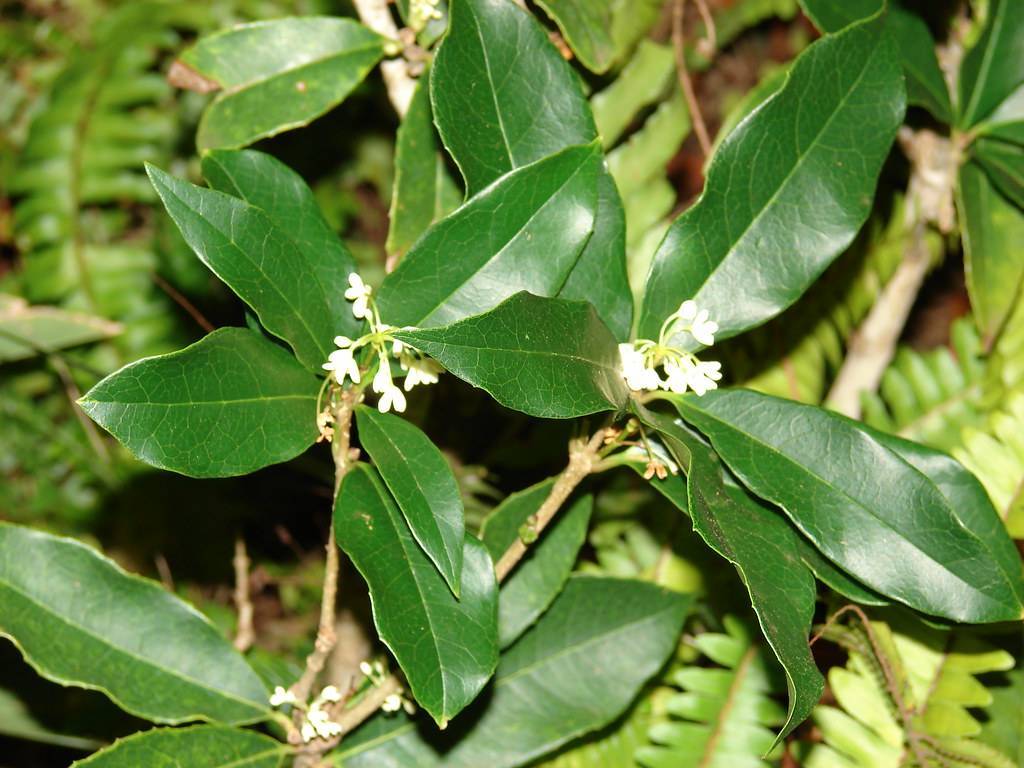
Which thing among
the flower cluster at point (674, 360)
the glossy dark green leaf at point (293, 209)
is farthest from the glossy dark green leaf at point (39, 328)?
the flower cluster at point (674, 360)

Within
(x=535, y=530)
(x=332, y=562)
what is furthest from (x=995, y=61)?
(x=332, y=562)

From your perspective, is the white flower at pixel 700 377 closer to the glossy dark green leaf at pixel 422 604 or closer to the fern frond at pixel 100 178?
the glossy dark green leaf at pixel 422 604

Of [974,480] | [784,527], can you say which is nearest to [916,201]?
[974,480]

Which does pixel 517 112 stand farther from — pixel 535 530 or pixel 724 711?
pixel 724 711

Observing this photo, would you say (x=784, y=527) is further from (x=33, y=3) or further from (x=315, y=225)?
(x=33, y=3)

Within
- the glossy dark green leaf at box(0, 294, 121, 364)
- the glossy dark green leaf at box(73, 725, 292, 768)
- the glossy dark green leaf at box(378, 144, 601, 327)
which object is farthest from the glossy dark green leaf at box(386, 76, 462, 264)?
the glossy dark green leaf at box(0, 294, 121, 364)
